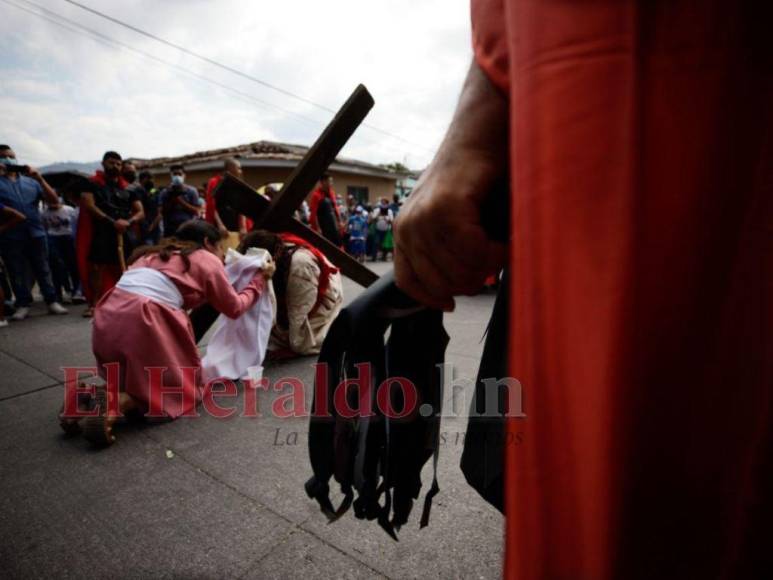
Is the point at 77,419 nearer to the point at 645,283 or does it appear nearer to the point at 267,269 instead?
the point at 267,269

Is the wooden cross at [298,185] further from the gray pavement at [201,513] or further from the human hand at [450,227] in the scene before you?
the human hand at [450,227]

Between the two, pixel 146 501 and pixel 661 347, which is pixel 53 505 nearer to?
pixel 146 501

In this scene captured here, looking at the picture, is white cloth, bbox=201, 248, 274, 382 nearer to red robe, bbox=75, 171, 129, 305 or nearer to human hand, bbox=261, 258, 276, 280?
human hand, bbox=261, 258, 276, 280

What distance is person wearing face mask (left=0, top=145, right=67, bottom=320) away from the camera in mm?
4367

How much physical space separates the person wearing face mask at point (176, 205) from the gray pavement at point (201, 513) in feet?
13.1

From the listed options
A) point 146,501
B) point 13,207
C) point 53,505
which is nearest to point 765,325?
point 146,501

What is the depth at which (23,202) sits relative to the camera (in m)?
4.45

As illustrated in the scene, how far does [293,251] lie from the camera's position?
3.39 meters

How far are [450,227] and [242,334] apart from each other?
2.74 m

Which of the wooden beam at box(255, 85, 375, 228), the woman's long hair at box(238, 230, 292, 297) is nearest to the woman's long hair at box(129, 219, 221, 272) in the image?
the woman's long hair at box(238, 230, 292, 297)

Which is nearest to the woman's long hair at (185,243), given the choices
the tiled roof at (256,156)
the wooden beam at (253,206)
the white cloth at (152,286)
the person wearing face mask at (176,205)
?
the white cloth at (152,286)

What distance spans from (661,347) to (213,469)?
1896 millimetres

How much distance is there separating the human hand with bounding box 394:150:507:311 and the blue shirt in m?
5.56

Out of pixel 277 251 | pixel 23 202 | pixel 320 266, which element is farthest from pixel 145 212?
pixel 320 266
